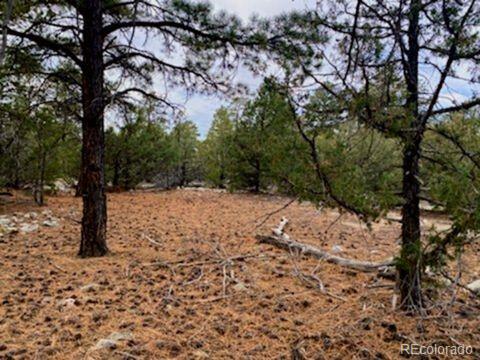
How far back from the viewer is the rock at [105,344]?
78.4 inches

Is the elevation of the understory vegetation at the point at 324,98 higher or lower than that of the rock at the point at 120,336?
higher

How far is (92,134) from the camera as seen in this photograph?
388 cm

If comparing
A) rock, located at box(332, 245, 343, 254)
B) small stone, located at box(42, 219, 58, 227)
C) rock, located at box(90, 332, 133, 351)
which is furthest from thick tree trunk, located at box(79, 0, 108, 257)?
rock, located at box(332, 245, 343, 254)

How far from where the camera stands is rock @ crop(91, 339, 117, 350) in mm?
1991

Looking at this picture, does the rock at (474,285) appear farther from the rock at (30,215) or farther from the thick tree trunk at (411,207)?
the rock at (30,215)

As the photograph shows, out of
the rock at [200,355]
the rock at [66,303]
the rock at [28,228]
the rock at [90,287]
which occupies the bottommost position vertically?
the rock at [200,355]

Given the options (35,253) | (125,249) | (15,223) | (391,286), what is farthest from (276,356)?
(15,223)

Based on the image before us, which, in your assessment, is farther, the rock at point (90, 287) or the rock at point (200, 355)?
the rock at point (90, 287)

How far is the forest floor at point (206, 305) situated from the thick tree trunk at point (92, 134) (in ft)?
0.99

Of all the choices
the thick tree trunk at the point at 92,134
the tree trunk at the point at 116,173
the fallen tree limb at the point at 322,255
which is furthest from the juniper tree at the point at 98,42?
the tree trunk at the point at 116,173

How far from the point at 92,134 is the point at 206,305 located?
2.30m

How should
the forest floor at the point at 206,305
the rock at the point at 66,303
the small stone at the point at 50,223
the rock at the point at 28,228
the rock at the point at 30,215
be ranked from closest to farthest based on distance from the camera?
the forest floor at the point at 206,305 → the rock at the point at 66,303 → the rock at the point at 28,228 → the small stone at the point at 50,223 → the rock at the point at 30,215

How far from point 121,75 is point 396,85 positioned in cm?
317

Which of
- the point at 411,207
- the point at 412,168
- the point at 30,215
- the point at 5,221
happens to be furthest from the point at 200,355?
the point at 30,215
